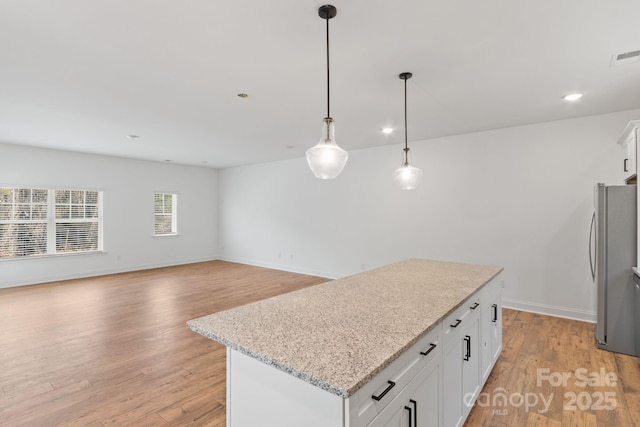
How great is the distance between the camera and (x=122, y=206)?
23.3 ft

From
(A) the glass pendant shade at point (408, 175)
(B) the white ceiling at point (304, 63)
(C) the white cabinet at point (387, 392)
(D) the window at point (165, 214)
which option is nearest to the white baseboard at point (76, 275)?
(D) the window at point (165, 214)

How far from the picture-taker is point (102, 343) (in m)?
3.27

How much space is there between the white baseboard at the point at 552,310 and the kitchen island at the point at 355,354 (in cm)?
265

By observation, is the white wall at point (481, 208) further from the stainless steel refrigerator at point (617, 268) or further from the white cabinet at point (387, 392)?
the white cabinet at point (387, 392)

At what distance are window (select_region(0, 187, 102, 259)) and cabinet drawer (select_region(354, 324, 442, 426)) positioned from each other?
7.50 meters

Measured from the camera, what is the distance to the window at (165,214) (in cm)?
785

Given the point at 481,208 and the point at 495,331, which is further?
the point at 481,208

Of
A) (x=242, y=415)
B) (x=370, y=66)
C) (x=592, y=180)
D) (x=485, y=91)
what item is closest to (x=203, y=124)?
(x=370, y=66)

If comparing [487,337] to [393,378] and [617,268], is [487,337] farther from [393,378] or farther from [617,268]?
[617,268]

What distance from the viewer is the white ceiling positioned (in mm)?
1934

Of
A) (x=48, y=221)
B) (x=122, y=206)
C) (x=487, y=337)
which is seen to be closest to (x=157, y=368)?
(x=487, y=337)

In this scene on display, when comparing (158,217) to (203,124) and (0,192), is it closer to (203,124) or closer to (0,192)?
(0,192)

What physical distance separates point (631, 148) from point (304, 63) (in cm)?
324

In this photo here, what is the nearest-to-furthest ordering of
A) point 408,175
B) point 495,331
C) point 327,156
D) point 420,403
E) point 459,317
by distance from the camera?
point 420,403 → point 459,317 → point 327,156 → point 495,331 → point 408,175
